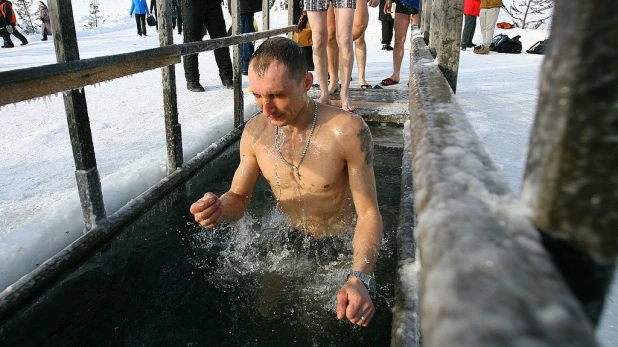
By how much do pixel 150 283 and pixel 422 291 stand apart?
2.44m

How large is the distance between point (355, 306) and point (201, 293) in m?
1.29

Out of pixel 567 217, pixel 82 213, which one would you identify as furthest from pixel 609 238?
pixel 82 213

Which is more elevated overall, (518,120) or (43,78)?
(43,78)

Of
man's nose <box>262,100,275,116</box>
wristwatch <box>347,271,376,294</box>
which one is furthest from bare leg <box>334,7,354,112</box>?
wristwatch <box>347,271,376,294</box>

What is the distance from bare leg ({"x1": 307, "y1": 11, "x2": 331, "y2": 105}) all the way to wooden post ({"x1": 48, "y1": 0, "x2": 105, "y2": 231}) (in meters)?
2.57

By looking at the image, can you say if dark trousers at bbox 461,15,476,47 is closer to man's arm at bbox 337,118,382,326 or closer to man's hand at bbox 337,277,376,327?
man's arm at bbox 337,118,382,326

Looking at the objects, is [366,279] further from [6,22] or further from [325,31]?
[6,22]

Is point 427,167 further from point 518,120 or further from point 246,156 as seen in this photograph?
point 518,120

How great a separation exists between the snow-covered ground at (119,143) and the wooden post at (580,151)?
373mm

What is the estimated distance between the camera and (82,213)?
278cm

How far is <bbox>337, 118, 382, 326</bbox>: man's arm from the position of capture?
1.56 meters

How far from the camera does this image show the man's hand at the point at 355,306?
60.4 inches

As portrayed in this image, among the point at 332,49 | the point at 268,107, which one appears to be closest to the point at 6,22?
the point at 332,49

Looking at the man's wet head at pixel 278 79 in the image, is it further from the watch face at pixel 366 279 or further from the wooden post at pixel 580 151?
the wooden post at pixel 580 151
